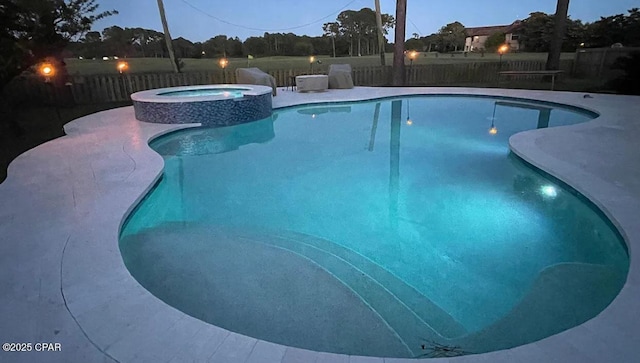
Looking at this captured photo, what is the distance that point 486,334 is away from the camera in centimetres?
228

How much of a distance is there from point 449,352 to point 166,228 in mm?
2835

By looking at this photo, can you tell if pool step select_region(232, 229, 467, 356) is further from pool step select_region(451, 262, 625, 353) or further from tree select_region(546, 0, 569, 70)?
tree select_region(546, 0, 569, 70)

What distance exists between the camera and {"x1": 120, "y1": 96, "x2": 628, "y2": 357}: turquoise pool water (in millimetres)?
2355

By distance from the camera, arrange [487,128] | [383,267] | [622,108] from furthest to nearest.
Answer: [622,108] → [487,128] → [383,267]

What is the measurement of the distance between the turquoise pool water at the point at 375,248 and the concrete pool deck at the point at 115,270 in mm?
264

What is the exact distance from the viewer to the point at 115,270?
8.13 feet

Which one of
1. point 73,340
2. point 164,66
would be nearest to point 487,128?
point 73,340

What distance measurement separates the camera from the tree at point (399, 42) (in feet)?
41.5

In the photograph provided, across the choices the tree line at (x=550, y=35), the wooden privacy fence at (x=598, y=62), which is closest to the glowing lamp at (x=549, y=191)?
the wooden privacy fence at (x=598, y=62)

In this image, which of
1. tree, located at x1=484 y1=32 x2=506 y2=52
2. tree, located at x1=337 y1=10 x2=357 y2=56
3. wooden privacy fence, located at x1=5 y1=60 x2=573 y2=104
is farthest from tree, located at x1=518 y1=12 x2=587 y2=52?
tree, located at x1=337 y1=10 x2=357 y2=56

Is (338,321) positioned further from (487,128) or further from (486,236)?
(487,128)

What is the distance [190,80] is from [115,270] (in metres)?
10.0

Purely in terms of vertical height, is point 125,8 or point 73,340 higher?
point 125,8

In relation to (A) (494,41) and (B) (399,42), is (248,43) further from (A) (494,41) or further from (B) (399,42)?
(A) (494,41)
